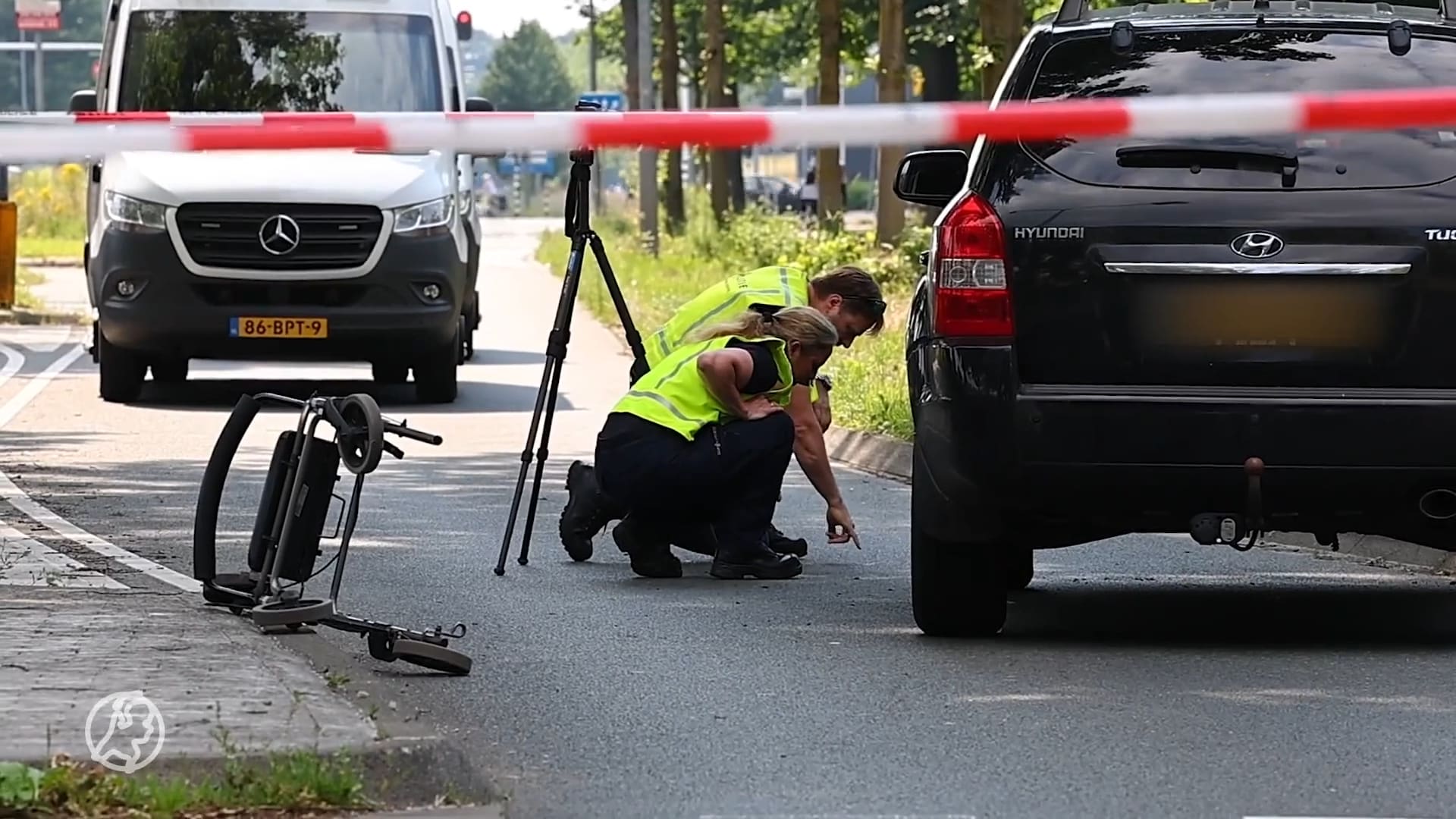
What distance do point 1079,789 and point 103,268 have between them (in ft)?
39.6

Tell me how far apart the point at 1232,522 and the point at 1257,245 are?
2.54 feet

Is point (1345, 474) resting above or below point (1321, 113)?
below

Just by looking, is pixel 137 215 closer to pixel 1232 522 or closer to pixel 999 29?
pixel 999 29

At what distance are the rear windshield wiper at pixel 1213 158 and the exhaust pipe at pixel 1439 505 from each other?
913mm

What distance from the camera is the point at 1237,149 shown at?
24.7 feet

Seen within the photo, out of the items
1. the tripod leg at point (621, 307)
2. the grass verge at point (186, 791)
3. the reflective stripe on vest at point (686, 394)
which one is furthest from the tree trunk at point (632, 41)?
the grass verge at point (186, 791)

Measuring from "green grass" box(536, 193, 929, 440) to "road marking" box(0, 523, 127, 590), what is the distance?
222 inches

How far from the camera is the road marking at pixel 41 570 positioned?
8.85m

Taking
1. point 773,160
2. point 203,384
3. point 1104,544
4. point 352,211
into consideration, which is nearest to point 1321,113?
point 1104,544

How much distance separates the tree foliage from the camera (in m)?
155

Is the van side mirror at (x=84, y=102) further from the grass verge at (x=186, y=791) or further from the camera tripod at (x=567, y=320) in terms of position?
the grass verge at (x=186, y=791)

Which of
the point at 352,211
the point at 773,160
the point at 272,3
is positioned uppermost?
the point at 272,3

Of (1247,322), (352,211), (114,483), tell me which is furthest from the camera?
(352,211)

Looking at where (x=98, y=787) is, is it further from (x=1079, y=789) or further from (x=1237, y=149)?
(x=1237, y=149)
